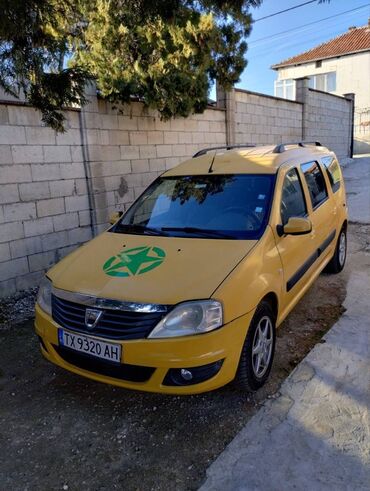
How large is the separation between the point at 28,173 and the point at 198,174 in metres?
2.41

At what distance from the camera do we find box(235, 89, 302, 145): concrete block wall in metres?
9.58

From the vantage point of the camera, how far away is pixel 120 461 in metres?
2.36

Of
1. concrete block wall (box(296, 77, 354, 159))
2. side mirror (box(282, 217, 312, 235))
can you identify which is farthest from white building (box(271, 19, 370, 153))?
side mirror (box(282, 217, 312, 235))

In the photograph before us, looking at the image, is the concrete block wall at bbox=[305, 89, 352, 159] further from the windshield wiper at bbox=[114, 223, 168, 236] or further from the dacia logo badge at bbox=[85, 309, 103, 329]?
the dacia logo badge at bbox=[85, 309, 103, 329]

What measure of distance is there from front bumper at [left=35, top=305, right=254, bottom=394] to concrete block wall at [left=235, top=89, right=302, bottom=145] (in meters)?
7.57

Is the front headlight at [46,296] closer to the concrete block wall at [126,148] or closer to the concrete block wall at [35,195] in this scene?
the concrete block wall at [35,195]

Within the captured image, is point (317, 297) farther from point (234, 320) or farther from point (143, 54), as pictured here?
point (143, 54)

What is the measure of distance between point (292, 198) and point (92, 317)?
212 cm

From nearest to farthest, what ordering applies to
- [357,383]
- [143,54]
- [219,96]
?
[357,383], [143,54], [219,96]

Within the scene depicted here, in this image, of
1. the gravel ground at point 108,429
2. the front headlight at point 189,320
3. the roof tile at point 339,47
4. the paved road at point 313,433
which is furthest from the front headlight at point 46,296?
the roof tile at point 339,47

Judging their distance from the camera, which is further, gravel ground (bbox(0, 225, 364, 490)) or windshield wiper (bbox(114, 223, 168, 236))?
windshield wiper (bbox(114, 223, 168, 236))

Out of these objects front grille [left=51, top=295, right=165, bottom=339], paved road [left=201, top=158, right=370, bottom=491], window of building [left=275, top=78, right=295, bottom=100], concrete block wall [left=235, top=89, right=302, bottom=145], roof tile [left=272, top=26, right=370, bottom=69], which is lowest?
paved road [left=201, top=158, right=370, bottom=491]

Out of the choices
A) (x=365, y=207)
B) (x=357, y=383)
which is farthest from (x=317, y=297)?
(x=365, y=207)

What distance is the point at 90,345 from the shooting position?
2559 mm
